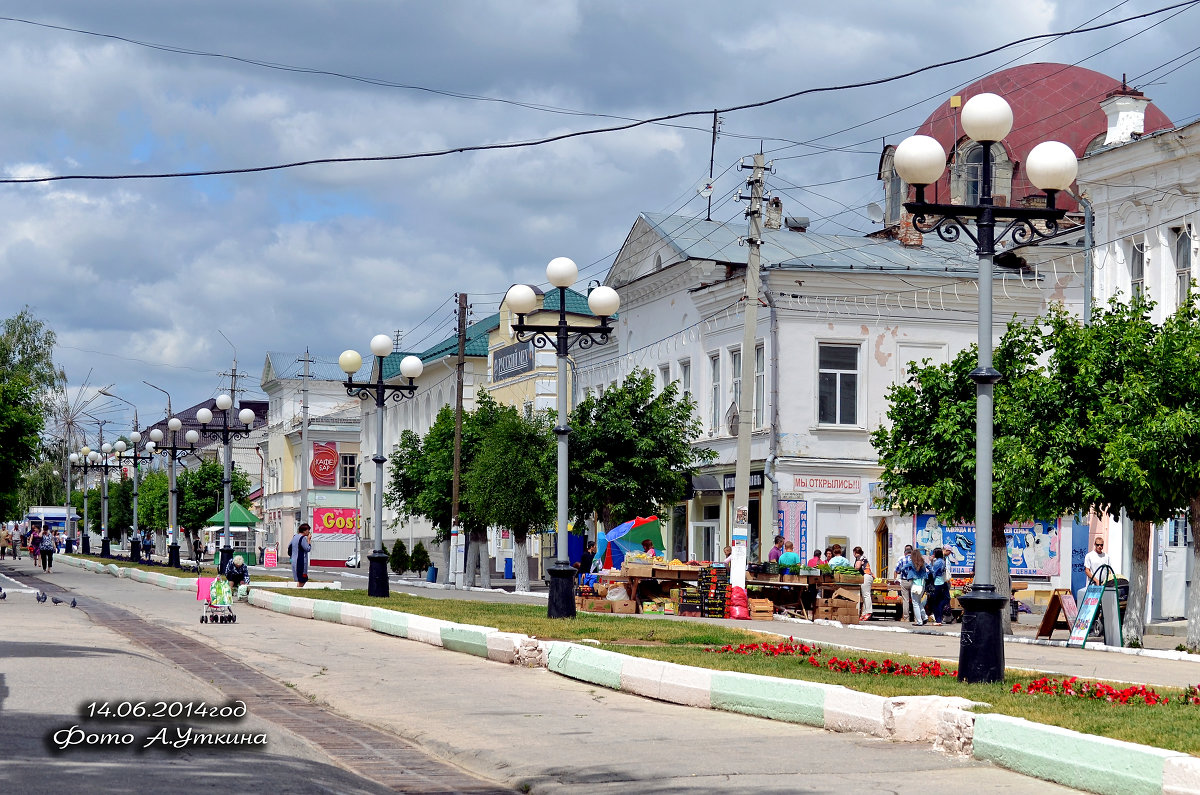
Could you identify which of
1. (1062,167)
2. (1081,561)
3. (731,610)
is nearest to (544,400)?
(1081,561)

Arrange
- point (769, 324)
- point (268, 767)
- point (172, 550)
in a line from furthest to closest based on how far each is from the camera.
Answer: point (172, 550)
point (769, 324)
point (268, 767)

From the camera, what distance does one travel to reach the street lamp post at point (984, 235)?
1223 cm

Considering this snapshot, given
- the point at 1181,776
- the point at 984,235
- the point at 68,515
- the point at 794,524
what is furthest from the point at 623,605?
the point at 68,515

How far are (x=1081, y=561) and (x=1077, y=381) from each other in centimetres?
1440

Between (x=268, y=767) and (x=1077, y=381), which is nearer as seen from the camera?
(x=268, y=767)

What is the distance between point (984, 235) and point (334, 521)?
6201cm

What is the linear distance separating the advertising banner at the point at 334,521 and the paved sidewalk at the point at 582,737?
180ft

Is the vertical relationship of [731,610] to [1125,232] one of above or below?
below

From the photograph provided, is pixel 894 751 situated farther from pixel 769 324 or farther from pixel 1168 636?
pixel 769 324

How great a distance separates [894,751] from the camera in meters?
9.74

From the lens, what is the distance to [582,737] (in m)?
10.7

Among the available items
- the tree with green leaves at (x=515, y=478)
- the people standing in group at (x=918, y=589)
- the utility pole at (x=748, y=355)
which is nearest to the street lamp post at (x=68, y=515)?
the tree with green leaves at (x=515, y=478)

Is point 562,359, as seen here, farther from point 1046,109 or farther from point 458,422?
point 1046,109

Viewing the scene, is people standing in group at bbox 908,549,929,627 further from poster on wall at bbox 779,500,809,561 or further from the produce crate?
poster on wall at bbox 779,500,809,561
